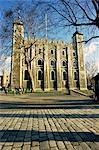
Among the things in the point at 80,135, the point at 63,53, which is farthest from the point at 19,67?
the point at 80,135

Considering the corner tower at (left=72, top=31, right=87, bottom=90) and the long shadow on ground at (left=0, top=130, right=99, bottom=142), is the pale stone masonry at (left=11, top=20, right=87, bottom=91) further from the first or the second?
the long shadow on ground at (left=0, top=130, right=99, bottom=142)

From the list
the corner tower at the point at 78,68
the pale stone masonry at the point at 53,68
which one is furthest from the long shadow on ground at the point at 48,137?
the corner tower at the point at 78,68

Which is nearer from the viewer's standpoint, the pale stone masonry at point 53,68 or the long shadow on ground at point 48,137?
the long shadow on ground at point 48,137

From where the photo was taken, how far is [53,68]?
6869cm

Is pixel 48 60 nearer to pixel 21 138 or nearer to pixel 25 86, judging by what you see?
pixel 25 86

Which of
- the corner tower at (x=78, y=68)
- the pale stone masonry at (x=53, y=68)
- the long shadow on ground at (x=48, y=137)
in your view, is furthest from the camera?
the corner tower at (x=78, y=68)

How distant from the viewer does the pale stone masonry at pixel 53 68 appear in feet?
210

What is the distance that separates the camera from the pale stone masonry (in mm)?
64062

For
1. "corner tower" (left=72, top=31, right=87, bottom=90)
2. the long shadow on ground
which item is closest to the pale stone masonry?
"corner tower" (left=72, top=31, right=87, bottom=90)

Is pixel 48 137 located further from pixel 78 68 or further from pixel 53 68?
pixel 78 68

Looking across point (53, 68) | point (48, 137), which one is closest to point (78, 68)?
point (53, 68)

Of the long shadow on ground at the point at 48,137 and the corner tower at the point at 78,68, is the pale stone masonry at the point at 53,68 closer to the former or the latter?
the corner tower at the point at 78,68

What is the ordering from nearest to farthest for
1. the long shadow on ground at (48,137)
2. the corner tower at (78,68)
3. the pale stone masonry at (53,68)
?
the long shadow on ground at (48,137) < the pale stone masonry at (53,68) < the corner tower at (78,68)

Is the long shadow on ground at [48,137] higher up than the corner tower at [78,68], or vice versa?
the corner tower at [78,68]
